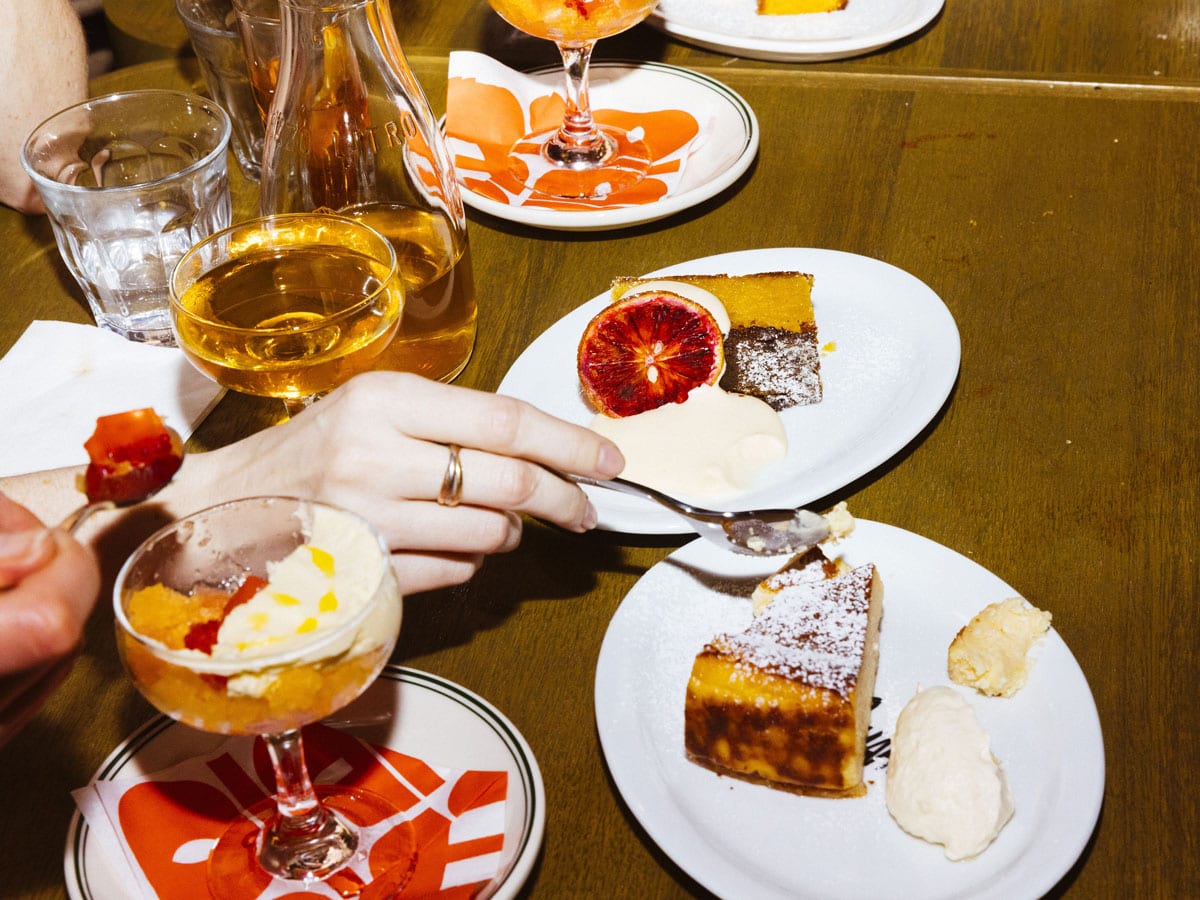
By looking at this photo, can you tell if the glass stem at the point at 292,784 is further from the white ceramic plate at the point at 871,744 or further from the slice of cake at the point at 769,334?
the slice of cake at the point at 769,334

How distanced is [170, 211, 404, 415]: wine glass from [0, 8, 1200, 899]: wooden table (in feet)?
0.66

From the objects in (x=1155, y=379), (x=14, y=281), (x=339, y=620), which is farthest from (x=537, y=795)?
(x=14, y=281)

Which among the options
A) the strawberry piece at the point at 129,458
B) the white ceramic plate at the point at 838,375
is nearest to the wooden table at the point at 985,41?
the white ceramic plate at the point at 838,375

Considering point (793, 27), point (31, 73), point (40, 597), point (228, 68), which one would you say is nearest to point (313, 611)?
point (40, 597)

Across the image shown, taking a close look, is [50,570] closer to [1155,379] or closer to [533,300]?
[533,300]

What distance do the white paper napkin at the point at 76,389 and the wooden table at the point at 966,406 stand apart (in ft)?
0.18

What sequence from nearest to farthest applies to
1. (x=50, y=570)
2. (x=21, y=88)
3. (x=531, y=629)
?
1. (x=50, y=570)
2. (x=531, y=629)
3. (x=21, y=88)

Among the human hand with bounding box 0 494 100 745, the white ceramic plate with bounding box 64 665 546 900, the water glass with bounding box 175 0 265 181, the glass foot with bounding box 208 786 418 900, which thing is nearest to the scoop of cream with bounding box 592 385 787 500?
the white ceramic plate with bounding box 64 665 546 900

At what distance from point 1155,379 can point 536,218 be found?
30.3 inches

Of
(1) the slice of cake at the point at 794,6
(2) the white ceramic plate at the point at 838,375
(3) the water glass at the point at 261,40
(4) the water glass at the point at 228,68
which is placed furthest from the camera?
(1) the slice of cake at the point at 794,6

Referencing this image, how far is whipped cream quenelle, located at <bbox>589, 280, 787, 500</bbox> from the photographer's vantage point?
3.88 feet

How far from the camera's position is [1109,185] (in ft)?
5.08

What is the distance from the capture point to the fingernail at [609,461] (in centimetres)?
101

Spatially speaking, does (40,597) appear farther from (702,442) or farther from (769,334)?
(769,334)
